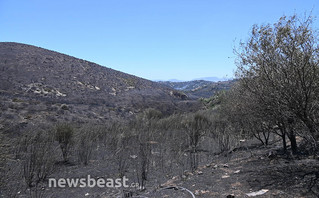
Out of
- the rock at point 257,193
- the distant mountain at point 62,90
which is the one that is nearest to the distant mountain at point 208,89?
the rock at point 257,193

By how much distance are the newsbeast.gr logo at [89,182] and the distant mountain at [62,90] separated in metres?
11.3

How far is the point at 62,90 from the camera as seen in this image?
33094mm

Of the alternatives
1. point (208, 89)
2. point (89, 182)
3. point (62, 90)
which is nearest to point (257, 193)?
point (89, 182)

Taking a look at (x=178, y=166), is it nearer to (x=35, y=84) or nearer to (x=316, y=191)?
(x=316, y=191)

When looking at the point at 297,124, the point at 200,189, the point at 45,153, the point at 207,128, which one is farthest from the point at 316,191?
the point at 207,128

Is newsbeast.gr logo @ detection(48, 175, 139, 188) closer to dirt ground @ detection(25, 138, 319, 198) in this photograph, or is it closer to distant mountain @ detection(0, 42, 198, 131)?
dirt ground @ detection(25, 138, 319, 198)

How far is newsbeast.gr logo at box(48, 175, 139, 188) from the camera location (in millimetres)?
7355

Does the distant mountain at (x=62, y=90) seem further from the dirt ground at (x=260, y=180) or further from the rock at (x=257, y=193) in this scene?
the rock at (x=257, y=193)

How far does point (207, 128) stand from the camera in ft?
52.1

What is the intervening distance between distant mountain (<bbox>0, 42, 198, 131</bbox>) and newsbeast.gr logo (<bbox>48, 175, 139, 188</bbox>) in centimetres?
1132

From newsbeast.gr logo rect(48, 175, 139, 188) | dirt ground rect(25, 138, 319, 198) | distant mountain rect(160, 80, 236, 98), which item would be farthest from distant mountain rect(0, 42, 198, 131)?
dirt ground rect(25, 138, 319, 198)

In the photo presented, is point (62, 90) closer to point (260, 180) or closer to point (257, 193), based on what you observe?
point (260, 180)

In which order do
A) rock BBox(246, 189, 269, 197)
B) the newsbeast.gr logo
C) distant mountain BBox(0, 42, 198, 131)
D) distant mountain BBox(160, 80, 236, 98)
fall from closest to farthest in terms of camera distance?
rock BBox(246, 189, 269, 197)
the newsbeast.gr logo
distant mountain BBox(0, 42, 198, 131)
distant mountain BBox(160, 80, 236, 98)

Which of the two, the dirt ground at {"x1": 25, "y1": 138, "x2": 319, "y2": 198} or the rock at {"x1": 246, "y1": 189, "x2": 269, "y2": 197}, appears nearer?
the rock at {"x1": 246, "y1": 189, "x2": 269, "y2": 197}
